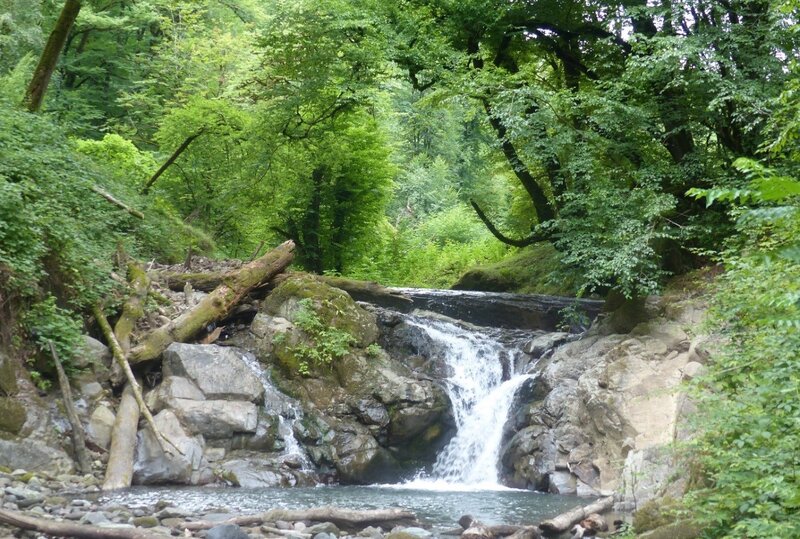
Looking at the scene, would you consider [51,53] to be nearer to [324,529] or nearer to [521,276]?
[324,529]

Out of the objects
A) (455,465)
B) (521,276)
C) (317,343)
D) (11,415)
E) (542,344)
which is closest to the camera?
(11,415)

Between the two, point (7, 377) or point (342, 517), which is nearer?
point (342, 517)

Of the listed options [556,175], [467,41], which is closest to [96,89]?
[467,41]

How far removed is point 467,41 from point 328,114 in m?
3.91

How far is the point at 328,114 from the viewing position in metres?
17.7

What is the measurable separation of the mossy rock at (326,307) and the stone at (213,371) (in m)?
1.66

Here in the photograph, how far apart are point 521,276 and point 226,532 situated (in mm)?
13771

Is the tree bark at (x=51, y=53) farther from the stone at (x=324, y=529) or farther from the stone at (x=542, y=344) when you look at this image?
the stone at (x=542, y=344)

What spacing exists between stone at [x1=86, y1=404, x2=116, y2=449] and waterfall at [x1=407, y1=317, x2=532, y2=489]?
4.49m

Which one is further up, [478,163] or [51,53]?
[478,163]

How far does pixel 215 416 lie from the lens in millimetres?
10086

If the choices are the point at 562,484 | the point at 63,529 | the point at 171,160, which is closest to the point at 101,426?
the point at 63,529

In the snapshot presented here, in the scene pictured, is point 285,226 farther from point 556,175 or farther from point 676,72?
point 676,72

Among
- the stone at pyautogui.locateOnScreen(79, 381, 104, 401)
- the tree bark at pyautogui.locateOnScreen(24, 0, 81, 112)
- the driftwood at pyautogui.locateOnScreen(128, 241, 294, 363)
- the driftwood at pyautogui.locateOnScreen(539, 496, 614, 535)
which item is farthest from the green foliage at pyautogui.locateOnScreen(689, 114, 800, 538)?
the tree bark at pyautogui.locateOnScreen(24, 0, 81, 112)
